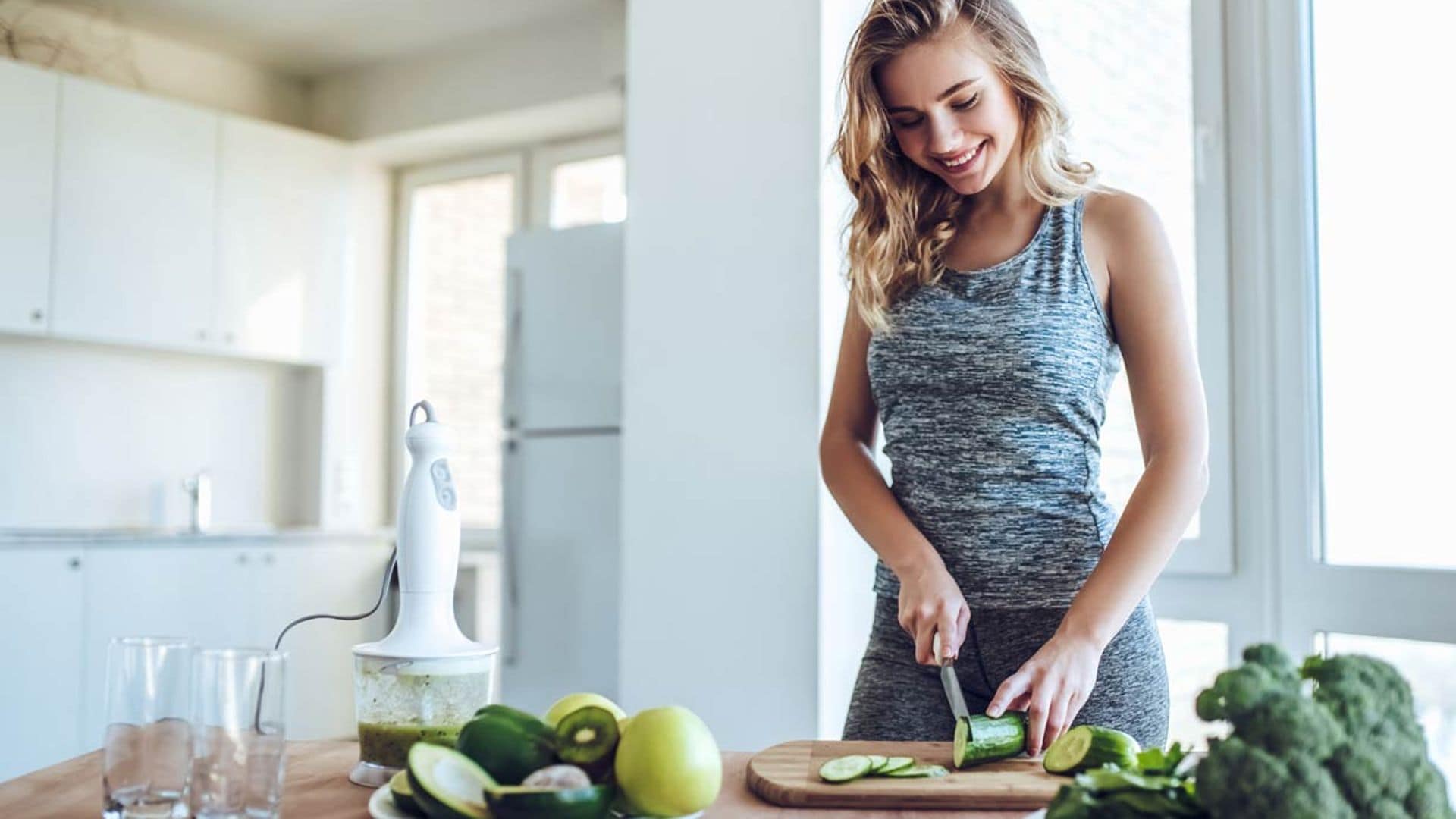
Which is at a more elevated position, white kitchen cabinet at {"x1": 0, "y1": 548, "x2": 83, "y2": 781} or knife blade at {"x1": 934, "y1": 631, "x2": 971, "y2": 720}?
knife blade at {"x1": 934, "y1": 631, "x2": 971, "y2": 720}

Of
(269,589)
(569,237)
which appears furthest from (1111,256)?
(269,589)

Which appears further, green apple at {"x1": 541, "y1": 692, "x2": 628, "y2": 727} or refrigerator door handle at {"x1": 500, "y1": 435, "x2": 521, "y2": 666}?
refrigerator door handle at {"x1": 500, "y1": 435, "x2": 521, "y2": 666}

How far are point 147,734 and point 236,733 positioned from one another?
3.5 inches

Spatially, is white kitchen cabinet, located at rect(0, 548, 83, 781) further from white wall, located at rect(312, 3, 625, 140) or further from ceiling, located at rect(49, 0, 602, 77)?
white wall, located at rect(312, 3, 625, 140)

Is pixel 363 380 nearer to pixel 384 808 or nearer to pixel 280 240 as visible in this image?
pixel 280 240

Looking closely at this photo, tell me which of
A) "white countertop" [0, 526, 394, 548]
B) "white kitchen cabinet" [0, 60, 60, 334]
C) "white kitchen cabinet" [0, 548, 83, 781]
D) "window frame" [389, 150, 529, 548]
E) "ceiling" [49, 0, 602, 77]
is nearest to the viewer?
"white kitchen cabinet" [0, 548, 83, 781]

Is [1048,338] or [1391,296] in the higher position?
[1391,296]

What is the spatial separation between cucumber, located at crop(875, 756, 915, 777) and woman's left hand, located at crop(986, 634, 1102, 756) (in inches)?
4.3

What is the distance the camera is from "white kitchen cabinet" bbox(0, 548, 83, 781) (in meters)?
3.54

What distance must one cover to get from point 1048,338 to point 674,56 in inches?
67.8

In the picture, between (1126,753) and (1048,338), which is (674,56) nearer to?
(1048,338)

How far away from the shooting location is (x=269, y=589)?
4.22 metres

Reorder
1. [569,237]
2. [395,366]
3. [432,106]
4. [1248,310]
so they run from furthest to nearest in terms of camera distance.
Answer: [395,366] < [432,106] < [569,237] < [1248,310]

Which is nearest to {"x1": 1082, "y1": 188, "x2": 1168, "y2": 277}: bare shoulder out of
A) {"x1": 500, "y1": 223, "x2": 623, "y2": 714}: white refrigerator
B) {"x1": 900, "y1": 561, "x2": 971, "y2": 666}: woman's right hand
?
{"x1": 900, "y1": 561, "x2": 971, "y2": 666}: woman's right hand
